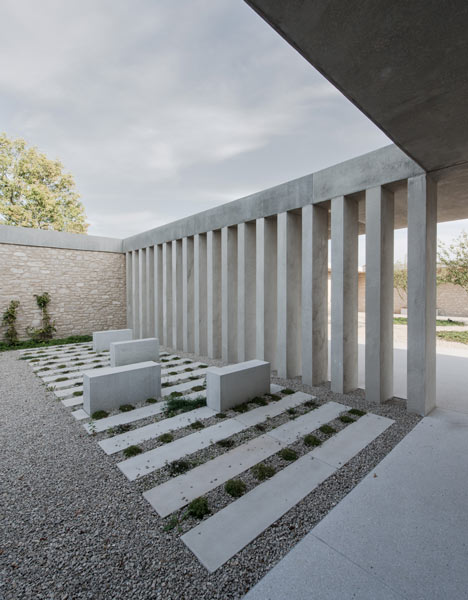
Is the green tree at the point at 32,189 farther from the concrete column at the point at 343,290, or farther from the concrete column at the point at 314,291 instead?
the concrete column at the point at 343,290

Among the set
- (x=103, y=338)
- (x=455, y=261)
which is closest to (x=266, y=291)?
(x=103, y=338)

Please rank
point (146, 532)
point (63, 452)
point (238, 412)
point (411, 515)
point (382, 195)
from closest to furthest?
point (146, 532), point (411, 515), point (63, 452), point (238, 412), point (382, 195)

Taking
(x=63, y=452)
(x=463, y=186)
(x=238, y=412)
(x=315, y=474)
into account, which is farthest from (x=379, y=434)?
(x=463, y=186)

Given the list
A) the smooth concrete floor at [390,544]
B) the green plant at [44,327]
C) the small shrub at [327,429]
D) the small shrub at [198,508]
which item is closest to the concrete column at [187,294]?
the small shrub at [327,429]

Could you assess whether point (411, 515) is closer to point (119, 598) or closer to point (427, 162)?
point (119, 598)

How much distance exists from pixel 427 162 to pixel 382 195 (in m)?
A: 0.77

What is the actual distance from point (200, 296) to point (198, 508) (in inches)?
227

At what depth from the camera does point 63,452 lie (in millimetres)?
2969

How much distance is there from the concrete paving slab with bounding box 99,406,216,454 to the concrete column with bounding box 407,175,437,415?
9.43 ft

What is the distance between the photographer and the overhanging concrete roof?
150 centimetres

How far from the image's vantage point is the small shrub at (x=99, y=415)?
3.81 m

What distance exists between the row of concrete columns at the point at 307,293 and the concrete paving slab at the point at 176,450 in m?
2.23

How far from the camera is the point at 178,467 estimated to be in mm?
2674

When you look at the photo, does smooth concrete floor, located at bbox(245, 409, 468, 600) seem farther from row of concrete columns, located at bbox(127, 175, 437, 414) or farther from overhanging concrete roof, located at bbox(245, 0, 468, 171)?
overhanging concrete roof, located at bbox(245, 0, 468, 171)
